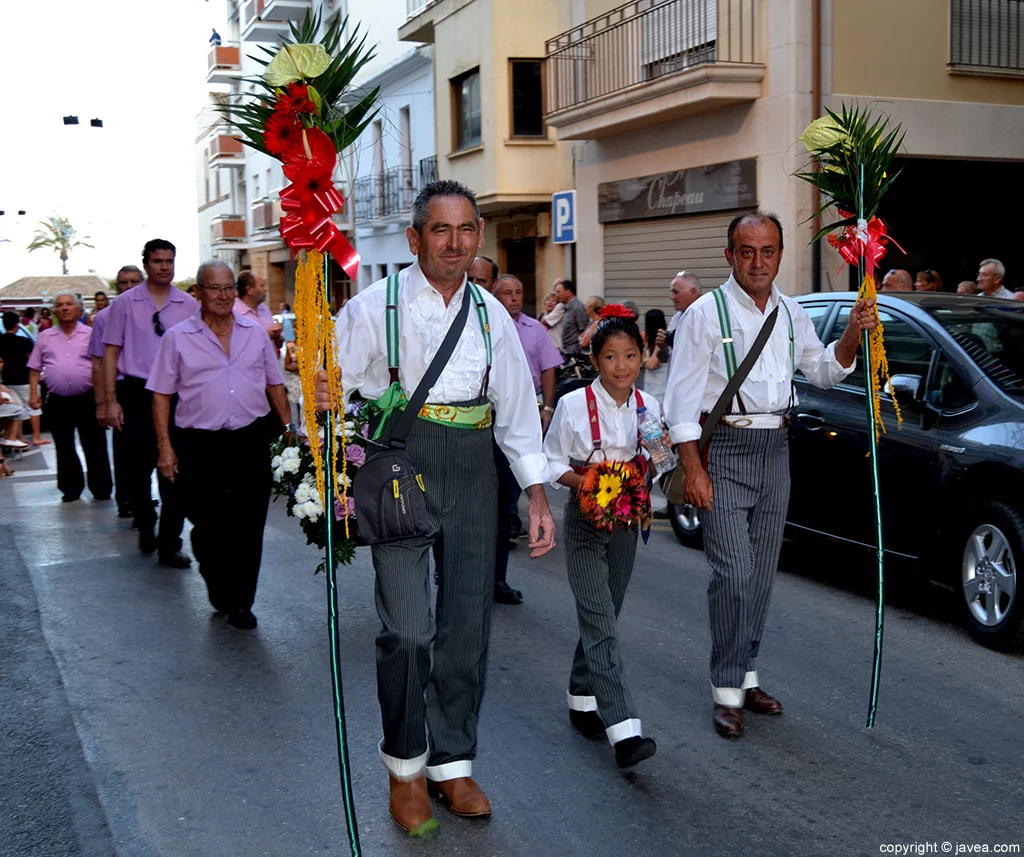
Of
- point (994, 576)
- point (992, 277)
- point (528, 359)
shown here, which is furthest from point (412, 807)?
point (992, 277)

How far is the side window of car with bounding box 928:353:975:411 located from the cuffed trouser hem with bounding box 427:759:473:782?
12.0 ft

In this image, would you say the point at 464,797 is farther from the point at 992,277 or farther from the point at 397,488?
the point at 992,277

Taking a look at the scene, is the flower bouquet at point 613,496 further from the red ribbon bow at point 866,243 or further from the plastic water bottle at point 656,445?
the red ribbon bow at point 866,243

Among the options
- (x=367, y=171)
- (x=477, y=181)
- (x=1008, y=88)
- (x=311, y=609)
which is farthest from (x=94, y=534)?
(x=367, y=171)

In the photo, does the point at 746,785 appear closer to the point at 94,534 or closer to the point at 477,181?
the point at 94,534

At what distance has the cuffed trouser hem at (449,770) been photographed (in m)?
4.24

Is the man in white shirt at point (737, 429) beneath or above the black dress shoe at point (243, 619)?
above

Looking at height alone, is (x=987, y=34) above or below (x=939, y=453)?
above

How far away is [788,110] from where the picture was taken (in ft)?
52.3

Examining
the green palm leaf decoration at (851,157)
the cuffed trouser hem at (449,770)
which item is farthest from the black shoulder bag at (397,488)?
the green palm leaf decoration at (851,157)

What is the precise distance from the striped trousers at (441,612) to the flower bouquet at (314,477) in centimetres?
20

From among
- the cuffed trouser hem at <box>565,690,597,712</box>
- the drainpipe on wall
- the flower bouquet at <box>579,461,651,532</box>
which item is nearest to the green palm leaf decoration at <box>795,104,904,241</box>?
the flower bouquet at <box>579,461,651,532</box>

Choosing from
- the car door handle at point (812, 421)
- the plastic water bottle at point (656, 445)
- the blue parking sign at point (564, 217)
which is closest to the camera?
the plastic water bottle at point (656, 445)

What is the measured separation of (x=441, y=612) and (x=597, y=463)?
875 millimetres
